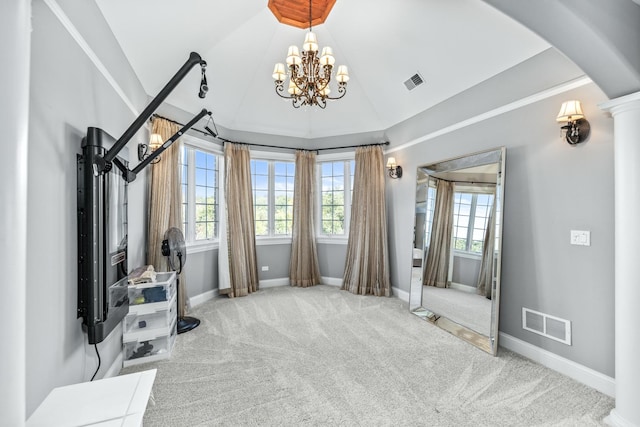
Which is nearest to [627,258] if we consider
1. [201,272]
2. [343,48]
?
[343,48]

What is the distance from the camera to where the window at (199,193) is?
Result: 14.0 feet

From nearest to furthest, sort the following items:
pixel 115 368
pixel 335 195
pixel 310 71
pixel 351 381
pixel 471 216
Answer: pixel 351 381, pixel 115 368, pixel 310 71, pixel 471 216, pixel 335 195

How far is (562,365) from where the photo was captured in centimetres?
247

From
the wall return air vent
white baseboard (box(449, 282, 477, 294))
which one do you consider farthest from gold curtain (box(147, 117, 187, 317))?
the wall return air vent

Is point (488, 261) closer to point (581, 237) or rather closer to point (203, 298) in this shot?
point (581, 237)

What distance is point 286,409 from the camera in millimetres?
2016

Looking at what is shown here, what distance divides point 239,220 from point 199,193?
69 centimetres

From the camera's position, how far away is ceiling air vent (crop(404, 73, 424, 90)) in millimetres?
3660

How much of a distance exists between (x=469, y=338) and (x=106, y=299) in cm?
313

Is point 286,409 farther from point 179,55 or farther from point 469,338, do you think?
point 179,55

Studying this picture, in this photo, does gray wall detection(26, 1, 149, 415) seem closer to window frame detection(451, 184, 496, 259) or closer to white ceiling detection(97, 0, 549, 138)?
white ceiling detection(97, 0, 549, 138)

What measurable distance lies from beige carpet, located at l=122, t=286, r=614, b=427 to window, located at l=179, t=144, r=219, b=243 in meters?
1.47

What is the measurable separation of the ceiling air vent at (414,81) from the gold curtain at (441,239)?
48.8 inches

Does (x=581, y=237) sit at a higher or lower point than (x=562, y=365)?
higher
